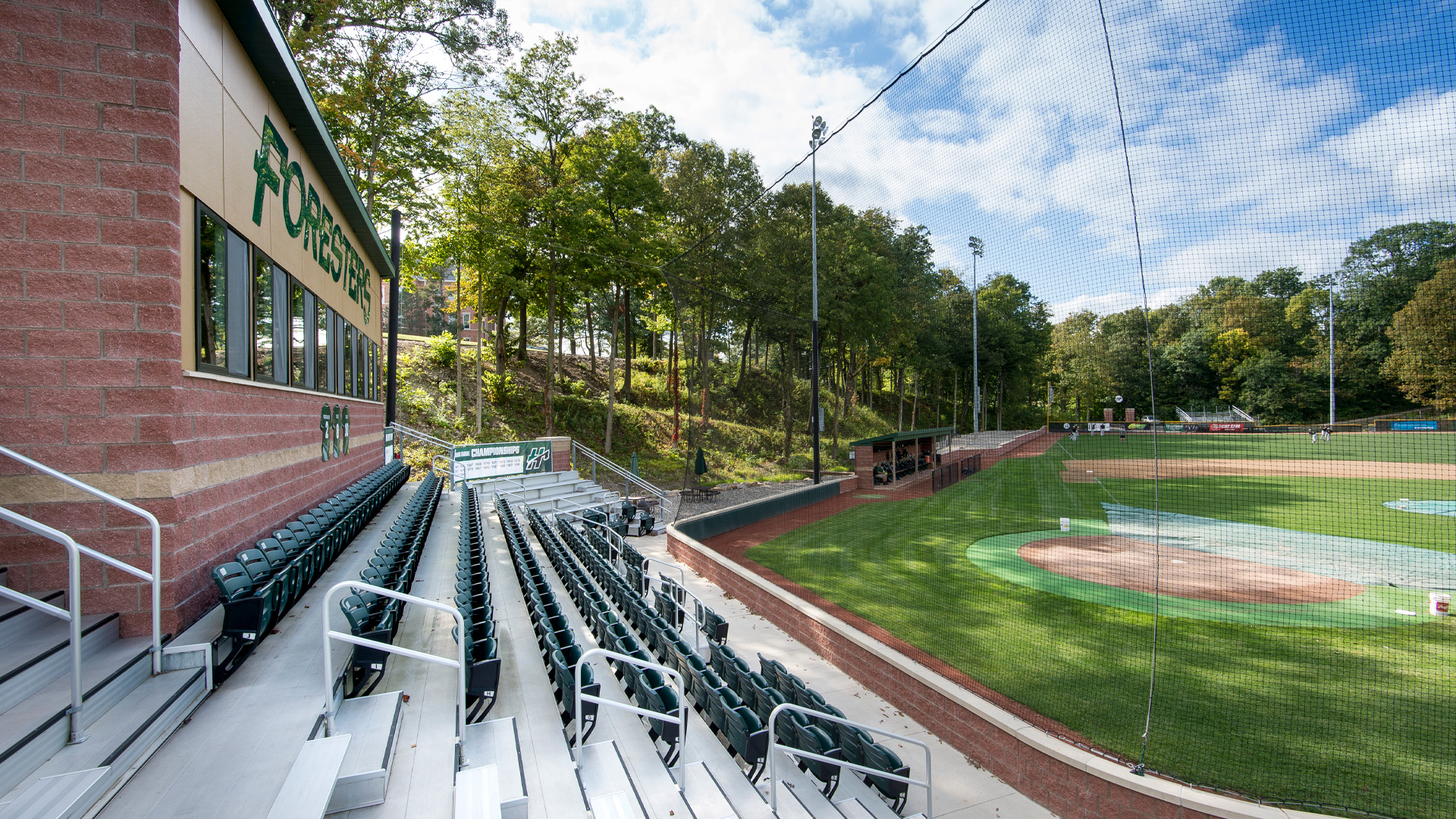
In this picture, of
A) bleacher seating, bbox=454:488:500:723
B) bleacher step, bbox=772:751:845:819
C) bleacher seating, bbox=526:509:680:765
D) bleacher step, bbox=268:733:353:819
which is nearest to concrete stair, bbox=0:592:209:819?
bleacher step, bbox=268:733:353:819

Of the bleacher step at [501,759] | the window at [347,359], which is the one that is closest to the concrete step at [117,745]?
the bleacher step at [501,759]

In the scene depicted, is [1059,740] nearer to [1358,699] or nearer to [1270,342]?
[1358,699]

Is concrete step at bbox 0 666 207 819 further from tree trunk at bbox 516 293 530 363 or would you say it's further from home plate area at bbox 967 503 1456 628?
tree trunk at bbox 516 293 530 363

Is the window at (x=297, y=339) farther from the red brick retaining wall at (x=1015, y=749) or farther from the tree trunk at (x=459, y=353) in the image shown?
the tree trunk at (x=459, y=353)

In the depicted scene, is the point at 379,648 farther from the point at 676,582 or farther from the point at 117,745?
the point at 676,582

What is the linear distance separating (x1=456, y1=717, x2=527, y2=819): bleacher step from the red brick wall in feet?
13.3

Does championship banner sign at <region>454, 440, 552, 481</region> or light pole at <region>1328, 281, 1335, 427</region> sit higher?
light pole at <region>1328, 281, 1335, 427</region>

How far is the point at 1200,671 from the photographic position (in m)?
7.81

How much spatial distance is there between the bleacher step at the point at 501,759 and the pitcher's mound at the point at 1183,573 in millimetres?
11013

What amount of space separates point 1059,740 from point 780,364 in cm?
3182

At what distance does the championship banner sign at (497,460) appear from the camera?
1609cm

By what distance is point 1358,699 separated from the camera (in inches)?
274

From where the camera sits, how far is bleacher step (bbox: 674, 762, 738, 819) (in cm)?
418

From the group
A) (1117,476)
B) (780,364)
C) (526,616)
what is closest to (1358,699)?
(526,616)
